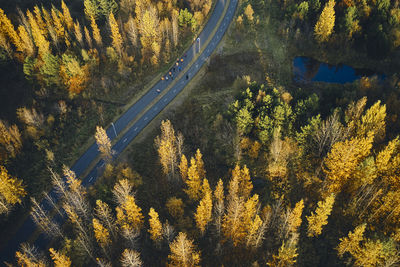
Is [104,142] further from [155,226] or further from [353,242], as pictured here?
[353,242]

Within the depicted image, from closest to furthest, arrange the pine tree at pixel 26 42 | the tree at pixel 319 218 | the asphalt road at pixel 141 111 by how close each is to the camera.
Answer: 1. the tree at pixel 319 218
2. the asphalt road at pixel 141 111
3. the pine tree at pixel 26 42

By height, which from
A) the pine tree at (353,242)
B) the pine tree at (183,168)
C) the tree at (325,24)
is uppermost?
the tree at (325,24)

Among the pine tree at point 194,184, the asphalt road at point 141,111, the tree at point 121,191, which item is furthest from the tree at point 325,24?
the tree at point 121,191

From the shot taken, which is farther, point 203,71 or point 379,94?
point 203,71

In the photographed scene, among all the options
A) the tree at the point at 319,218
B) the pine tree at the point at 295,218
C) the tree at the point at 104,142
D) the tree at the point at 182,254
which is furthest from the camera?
the tree at the point at 104,142

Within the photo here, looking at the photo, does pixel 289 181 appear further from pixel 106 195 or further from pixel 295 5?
pixel 295 5

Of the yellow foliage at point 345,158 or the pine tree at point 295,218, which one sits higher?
the yellow foliage at point 345,158

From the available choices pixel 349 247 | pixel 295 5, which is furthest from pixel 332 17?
pixel 349 247

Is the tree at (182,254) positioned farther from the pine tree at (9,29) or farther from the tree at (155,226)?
the pine tree at (9,29)
